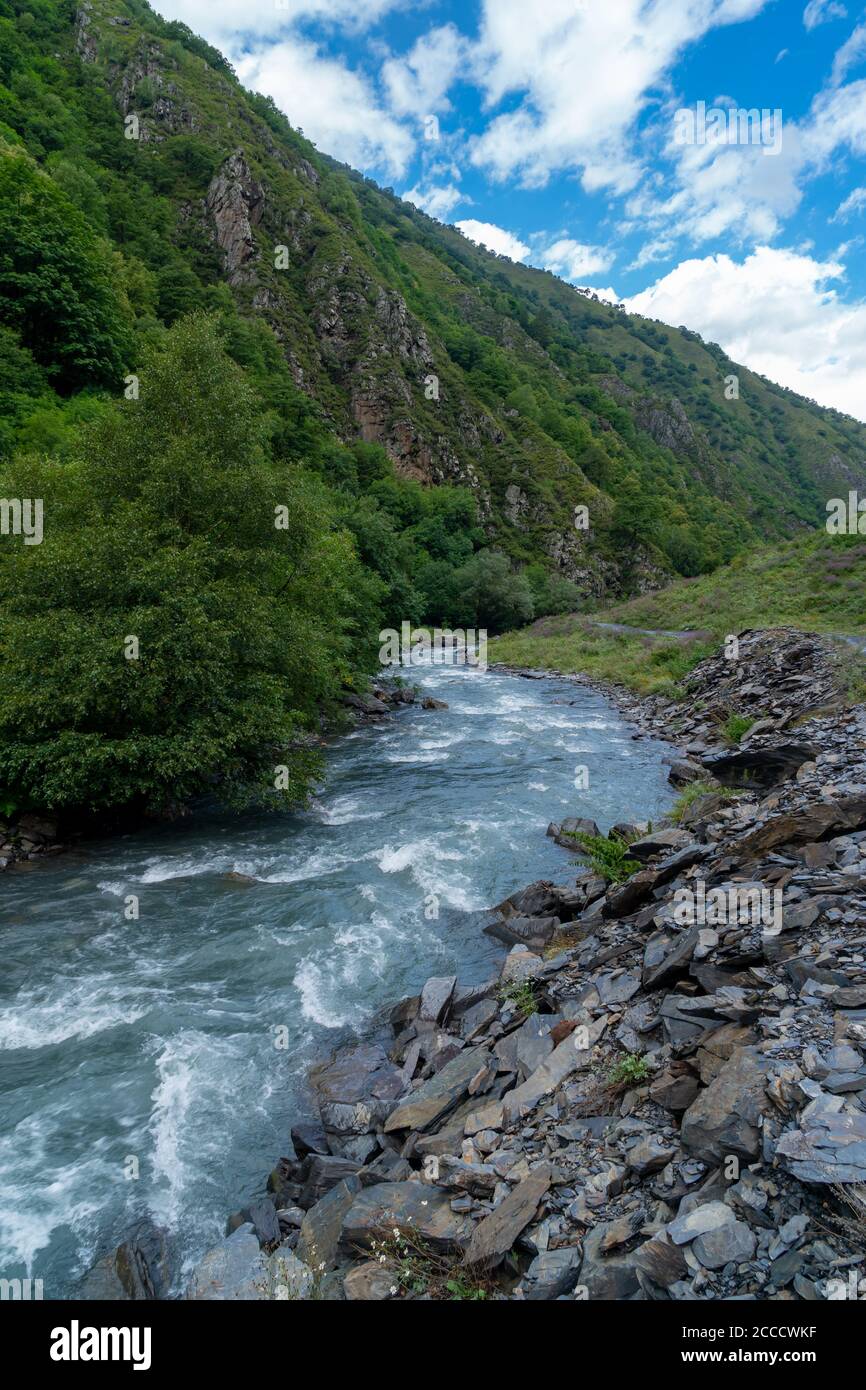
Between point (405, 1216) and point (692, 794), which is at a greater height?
point (692, 794)

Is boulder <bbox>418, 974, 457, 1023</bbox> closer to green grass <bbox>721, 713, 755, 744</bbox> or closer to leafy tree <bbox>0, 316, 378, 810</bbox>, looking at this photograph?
leafy tree <bbox>0, 316, 378, 810</bbox>

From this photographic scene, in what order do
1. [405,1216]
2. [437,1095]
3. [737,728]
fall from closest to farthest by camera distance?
1. [405,1216]
2. [437,1095]
3. [737,728]

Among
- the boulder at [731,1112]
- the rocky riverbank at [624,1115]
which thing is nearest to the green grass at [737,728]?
the rocky riverbank at [624,1115]

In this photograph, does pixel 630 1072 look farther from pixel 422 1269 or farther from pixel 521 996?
pixel 521 996

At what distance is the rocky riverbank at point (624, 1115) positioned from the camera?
4.43 meters

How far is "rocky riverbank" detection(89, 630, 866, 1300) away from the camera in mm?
4434

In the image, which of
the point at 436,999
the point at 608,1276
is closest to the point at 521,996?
the point at 436,999

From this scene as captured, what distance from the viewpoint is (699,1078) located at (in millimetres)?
6141

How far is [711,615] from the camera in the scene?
4906 cm

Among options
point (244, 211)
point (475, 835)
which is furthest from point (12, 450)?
point (244, 211)

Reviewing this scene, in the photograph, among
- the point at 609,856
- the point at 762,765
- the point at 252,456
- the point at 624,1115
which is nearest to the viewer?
the point at 624,1115

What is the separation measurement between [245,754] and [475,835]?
22.9 feet

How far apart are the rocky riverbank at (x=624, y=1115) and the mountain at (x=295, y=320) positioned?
31.1 metres

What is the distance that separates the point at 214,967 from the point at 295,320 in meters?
97.0
